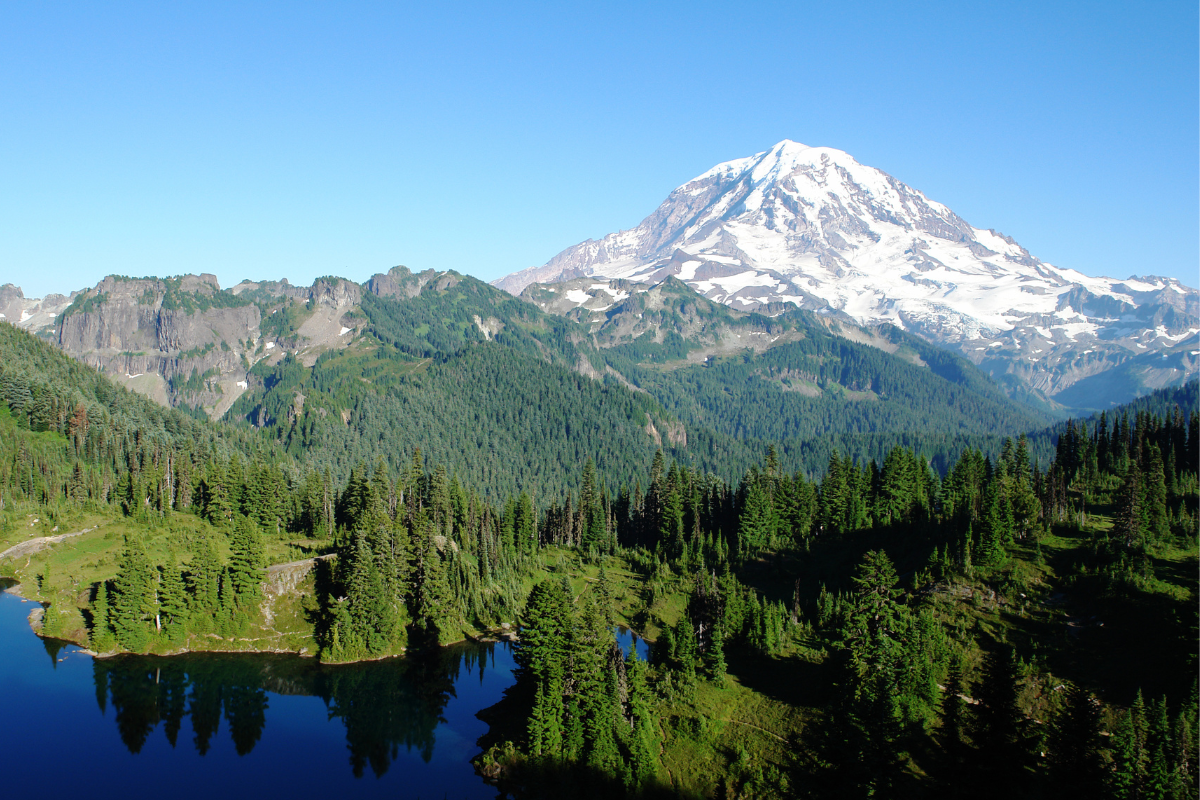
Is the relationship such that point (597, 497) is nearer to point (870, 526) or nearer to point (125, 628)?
point (870, 526)

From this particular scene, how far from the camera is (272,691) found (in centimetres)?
8956

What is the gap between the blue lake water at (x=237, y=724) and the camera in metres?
71.1

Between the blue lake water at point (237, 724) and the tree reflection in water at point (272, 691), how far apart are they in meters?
0.19

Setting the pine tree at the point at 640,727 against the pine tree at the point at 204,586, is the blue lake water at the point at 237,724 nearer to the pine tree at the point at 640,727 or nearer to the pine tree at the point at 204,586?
the pine tree at the point at 204,586

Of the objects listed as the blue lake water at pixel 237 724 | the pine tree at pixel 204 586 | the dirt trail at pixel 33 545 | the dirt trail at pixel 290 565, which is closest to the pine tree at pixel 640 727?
the blue lake water at pixel 237 724

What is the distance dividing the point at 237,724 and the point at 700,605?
52.4 m

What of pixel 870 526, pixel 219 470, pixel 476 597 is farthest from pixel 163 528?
pixel 870 526

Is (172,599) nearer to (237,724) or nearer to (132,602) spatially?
(132,602)

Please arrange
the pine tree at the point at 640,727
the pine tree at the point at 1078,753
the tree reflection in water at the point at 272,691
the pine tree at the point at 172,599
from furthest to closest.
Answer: the pine tree at the point at 172,599 → the tree reflection in water at the point at 272,691 → the pine tree at the point at 640,727 → the pine tree at the point at 1078,753

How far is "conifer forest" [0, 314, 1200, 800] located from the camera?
66.6 metres

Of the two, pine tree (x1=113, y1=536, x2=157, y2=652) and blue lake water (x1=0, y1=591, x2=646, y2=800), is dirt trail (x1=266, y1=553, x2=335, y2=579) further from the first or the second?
pine tree (x1=113, y1=536, x2=157, y2=652)

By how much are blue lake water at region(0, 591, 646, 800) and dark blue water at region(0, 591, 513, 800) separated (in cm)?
14

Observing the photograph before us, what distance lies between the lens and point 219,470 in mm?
136125

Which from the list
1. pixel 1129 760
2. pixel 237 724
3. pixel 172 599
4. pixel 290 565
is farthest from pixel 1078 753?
pixel 172 599
